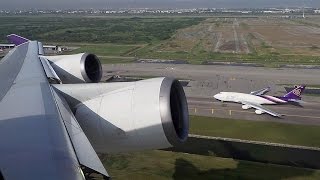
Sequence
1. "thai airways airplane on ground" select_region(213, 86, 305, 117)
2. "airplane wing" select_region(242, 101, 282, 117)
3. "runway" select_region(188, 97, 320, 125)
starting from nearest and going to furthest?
"runway" select_region(188, 97, 320, 125), "airplane wing" select_region(242, 101, 282, 117), "thai airways airplane on ground" select_region(213, 86, 305, 117)

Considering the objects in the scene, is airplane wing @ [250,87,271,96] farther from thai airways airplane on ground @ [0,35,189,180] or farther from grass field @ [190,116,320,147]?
thai airways airplane on ground @ [0,35,189,180]

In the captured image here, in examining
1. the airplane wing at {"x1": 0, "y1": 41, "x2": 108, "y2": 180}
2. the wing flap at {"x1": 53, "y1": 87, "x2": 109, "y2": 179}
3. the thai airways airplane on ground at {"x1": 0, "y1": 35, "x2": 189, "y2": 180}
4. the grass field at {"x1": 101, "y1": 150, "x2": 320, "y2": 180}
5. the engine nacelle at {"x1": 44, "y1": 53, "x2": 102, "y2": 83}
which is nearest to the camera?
the airplane wing at {"x1": 0, "y1": 41, "x2": 108, "y2": 180}

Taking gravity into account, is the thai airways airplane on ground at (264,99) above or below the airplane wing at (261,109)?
above

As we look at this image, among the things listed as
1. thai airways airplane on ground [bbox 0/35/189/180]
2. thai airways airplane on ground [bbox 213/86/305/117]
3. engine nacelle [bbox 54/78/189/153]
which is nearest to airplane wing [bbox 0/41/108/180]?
thai airways airplane on ground [bbox 0/35/189/180]

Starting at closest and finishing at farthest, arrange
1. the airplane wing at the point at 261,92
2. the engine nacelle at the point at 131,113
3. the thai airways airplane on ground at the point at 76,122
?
the thai airways airplane on ground at the point at 76,122
the engine nacelle at the point at 131,113
the airplane wing at the point at 261,92

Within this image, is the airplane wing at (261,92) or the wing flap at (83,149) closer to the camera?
the wing flap at (83,149)

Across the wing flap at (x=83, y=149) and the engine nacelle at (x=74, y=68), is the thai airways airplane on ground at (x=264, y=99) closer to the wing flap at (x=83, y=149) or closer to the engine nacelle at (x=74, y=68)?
the engine nacelle at (x=74, y=68)

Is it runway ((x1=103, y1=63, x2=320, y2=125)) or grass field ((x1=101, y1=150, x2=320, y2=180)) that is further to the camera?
runway ((x1=103, y1=63, x2=320, y2=125))

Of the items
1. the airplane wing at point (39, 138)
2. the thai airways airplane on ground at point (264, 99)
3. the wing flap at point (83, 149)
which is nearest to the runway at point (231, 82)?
the thai airways airplane on ground at point (264, 99)
